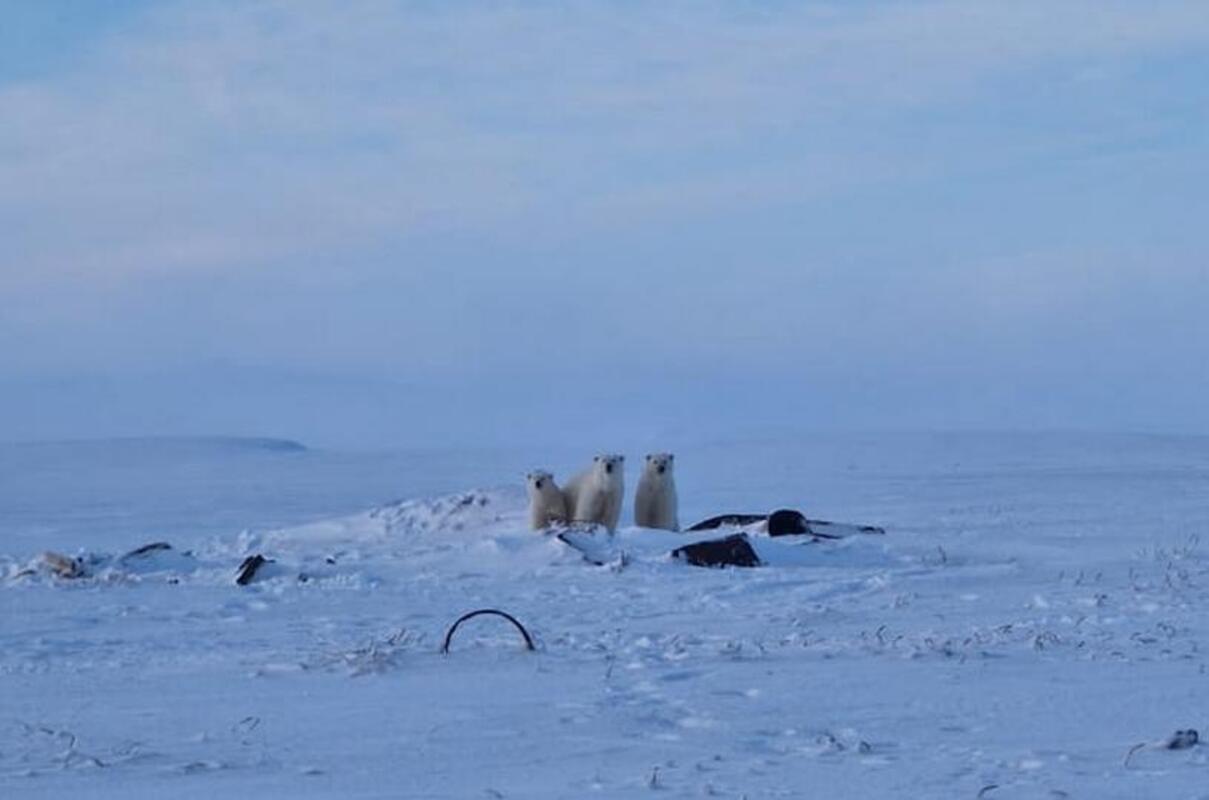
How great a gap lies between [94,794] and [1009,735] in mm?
2722

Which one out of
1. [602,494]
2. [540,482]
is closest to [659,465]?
[602,494]

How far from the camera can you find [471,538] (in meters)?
14.6

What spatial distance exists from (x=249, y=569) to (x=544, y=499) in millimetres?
3824

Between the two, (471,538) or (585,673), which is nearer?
(585,673)

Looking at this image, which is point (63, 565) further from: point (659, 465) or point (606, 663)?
point (606, 663)

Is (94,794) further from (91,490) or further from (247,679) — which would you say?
(91,490)

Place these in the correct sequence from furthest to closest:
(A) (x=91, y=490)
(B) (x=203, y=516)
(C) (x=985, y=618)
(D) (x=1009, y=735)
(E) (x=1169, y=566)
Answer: (A) (x=91, y=490) → (B) (x=203, y=516) → (E) (x=1169, y=566) → (C) (x=985, y=618) → (D) (x=1009, y=735)

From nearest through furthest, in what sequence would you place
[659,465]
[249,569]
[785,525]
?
[249,569] → [785,525] → [659,465]

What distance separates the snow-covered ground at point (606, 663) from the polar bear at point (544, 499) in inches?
11.2

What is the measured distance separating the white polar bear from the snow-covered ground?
1.71 ft

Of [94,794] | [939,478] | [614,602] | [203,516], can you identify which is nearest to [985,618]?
[614,602]

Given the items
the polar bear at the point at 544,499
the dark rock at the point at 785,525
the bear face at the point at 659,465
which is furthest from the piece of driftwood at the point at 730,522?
the polar bear at the point at 544,499

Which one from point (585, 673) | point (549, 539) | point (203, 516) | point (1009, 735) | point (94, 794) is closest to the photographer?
point (94, 794)

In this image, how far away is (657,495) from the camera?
51.8ft
